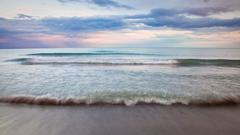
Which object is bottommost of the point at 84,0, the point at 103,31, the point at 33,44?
the point at 33,44

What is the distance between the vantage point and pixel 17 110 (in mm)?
2559

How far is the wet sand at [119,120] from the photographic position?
197 centimetres

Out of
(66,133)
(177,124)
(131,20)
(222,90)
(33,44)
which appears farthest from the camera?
(33,44)

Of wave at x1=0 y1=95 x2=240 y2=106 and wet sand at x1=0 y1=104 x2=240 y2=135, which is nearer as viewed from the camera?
wet sand at x1=0 y1=104 x2=240 y2=135

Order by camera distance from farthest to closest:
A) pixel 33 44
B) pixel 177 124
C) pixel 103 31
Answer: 1. pixel 103 31
2. pixel 33 44
3. pixel 177 124

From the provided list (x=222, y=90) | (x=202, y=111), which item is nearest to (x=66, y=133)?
(x=202, y=111)

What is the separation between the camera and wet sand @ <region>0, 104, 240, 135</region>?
1967mm

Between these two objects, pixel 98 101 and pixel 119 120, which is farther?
pixel 98 101

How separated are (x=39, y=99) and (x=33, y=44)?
356 inches

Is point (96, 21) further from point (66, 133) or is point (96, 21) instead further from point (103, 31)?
point (66, 133)

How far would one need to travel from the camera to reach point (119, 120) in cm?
224

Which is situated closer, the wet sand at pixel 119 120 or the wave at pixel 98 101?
the wet sand at pixel 119 120

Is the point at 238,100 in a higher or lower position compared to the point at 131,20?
lower

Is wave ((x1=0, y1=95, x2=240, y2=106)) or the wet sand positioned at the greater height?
wave ((x1=0, y1=95, x2=240, y2=106))
